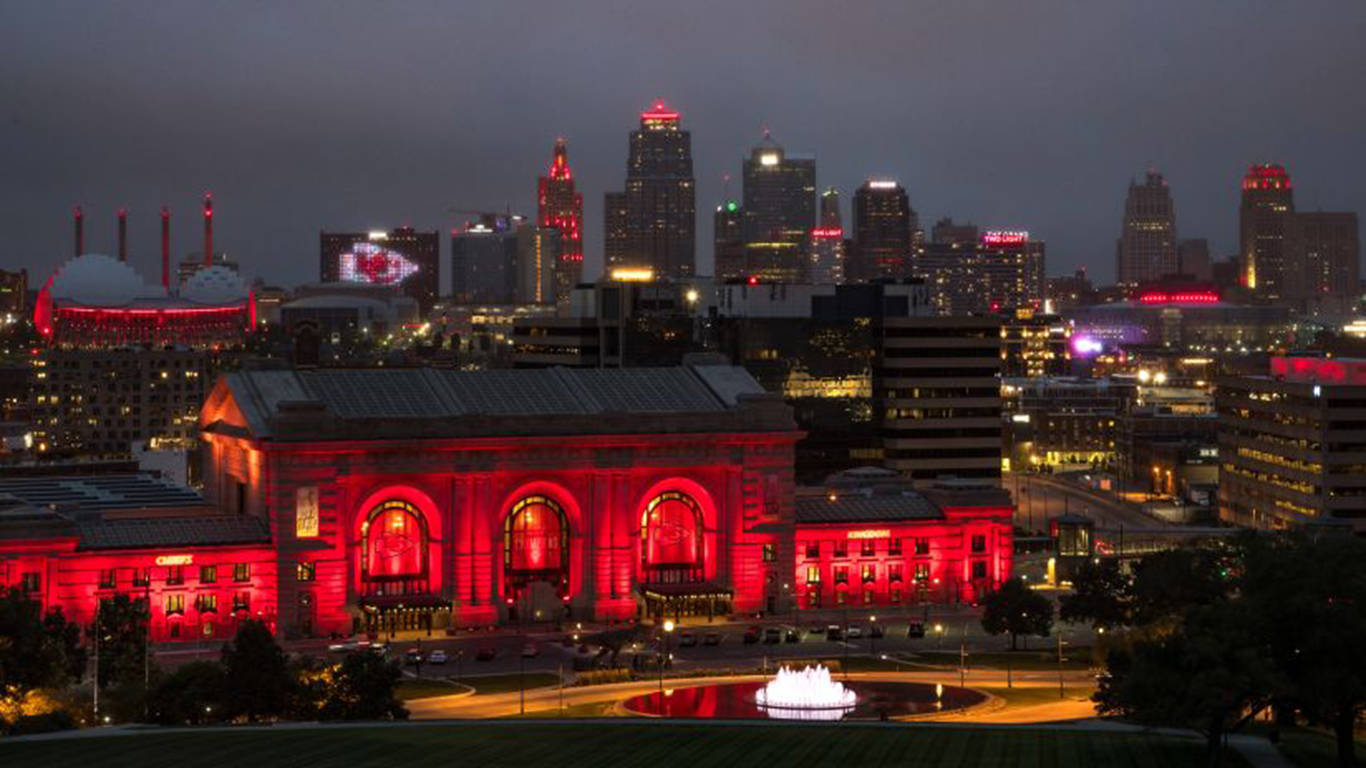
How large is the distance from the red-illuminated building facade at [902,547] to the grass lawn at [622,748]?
7317 centimetres

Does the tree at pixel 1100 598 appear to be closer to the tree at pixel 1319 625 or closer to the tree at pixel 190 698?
the tree at pixel 1319 625

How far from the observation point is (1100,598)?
504ft

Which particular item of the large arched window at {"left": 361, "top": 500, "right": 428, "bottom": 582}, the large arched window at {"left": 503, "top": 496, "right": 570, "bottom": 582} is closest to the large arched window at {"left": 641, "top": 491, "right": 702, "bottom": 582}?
the large arched window at {"left": 503, "top": 496, "right": 570, "bottom": 582}

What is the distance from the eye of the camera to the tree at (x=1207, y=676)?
303 feet

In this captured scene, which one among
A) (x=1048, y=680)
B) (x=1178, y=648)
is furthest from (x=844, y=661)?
(x=1178, y=648)

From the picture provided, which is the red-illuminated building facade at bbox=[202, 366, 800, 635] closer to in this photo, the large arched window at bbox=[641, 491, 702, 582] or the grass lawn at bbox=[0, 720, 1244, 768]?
the large arched window at bbox=[641, 491, 702, 582]

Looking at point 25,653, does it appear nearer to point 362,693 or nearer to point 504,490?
point 362,693

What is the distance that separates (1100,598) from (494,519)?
42.7 m

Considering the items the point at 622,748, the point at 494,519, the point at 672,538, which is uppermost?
the point at 494,519

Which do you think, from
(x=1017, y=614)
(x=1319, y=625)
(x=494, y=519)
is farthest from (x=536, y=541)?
(x=1319, y=625)

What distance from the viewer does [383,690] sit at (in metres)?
115

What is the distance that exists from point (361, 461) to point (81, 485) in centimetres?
4026

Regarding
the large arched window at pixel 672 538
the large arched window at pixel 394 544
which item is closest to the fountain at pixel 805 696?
the large arched window at pixel 672 538

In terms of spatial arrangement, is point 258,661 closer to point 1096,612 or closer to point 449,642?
point 449,642
